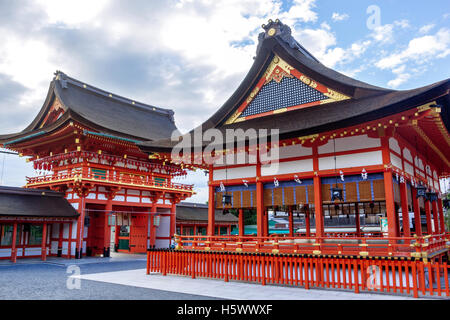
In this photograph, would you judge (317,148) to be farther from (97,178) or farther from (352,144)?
(97,178)

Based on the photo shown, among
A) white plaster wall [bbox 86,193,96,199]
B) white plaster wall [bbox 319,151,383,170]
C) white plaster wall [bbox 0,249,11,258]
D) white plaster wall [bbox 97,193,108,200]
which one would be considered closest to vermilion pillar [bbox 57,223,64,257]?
white plaster wall [bbox 86,193,96,199]

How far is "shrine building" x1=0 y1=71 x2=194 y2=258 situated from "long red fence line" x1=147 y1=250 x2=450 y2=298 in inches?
403

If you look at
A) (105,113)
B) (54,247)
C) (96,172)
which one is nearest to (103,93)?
(105,113)

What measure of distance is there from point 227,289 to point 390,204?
6472 millimetres

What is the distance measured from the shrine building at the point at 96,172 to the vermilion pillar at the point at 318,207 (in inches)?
512

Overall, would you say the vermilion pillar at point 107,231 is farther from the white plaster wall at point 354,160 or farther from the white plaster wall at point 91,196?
the white plaster wall at point 354,160

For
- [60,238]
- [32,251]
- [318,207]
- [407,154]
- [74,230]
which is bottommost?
[32,251]

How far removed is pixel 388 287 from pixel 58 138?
2439 cm

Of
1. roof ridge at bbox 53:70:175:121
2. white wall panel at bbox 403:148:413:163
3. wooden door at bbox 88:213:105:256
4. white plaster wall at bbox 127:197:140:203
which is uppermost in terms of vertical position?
roof ridge at bbox 53:70:175:121

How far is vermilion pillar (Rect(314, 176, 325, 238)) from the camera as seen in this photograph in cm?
1331

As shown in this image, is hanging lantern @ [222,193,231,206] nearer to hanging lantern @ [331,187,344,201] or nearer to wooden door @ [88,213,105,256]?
hanging lantern @ [331,187,344,201]

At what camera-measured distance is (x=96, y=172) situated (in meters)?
26.5

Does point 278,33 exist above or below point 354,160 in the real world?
above

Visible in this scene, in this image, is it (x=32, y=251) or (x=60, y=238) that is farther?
(x=60, y=238)
